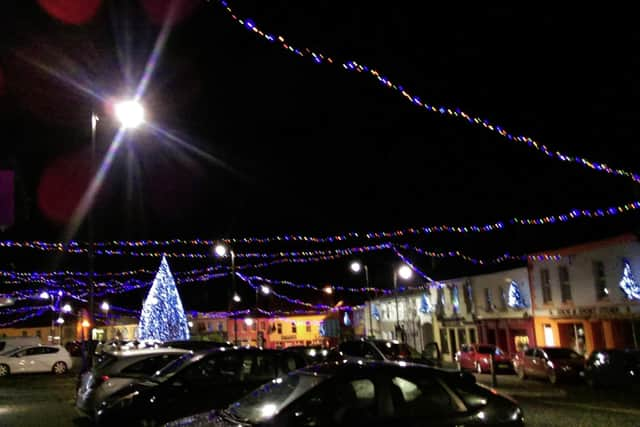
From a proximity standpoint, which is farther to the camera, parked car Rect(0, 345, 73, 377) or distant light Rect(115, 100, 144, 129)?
parked car Rect(0, 345, 73, 377)

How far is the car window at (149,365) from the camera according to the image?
13586mm

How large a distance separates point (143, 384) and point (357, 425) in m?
6.51

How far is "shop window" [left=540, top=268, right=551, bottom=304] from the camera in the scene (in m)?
30.5

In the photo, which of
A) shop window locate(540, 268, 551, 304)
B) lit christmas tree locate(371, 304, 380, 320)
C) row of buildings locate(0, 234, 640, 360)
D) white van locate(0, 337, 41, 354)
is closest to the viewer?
row of buildings locate(0, 234, 640, 360)

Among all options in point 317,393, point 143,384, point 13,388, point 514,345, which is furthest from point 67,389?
point 514,345

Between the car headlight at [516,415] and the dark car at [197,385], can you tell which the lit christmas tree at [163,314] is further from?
the car headlight at [516,415]

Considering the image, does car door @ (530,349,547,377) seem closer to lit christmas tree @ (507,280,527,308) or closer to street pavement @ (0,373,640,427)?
street pavement @ (0,373,640,427)

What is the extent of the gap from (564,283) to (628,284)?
453 cm

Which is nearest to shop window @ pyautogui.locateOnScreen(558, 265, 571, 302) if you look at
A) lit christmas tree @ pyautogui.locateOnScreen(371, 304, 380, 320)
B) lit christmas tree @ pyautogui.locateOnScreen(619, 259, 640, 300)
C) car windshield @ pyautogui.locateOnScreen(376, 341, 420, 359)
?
lit christmas tree @ pyautogui.locateOnScreen(619, 259, 640, 300)

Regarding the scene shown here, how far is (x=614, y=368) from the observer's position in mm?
19969

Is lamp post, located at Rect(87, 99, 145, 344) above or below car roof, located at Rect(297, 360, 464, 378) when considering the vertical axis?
above

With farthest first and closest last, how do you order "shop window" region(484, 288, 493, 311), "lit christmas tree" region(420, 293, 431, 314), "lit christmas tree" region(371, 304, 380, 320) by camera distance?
1. "lit christmas tree" region(371, 304, 380, 320)
2. "lit christmas tree" region(420, 293, 431, 314)
3. "shop window" region(484, 288, 493, 311)

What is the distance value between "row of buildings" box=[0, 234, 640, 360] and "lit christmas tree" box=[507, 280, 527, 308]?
52mm

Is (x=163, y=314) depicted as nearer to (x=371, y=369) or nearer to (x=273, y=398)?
(x=273, y=398)
